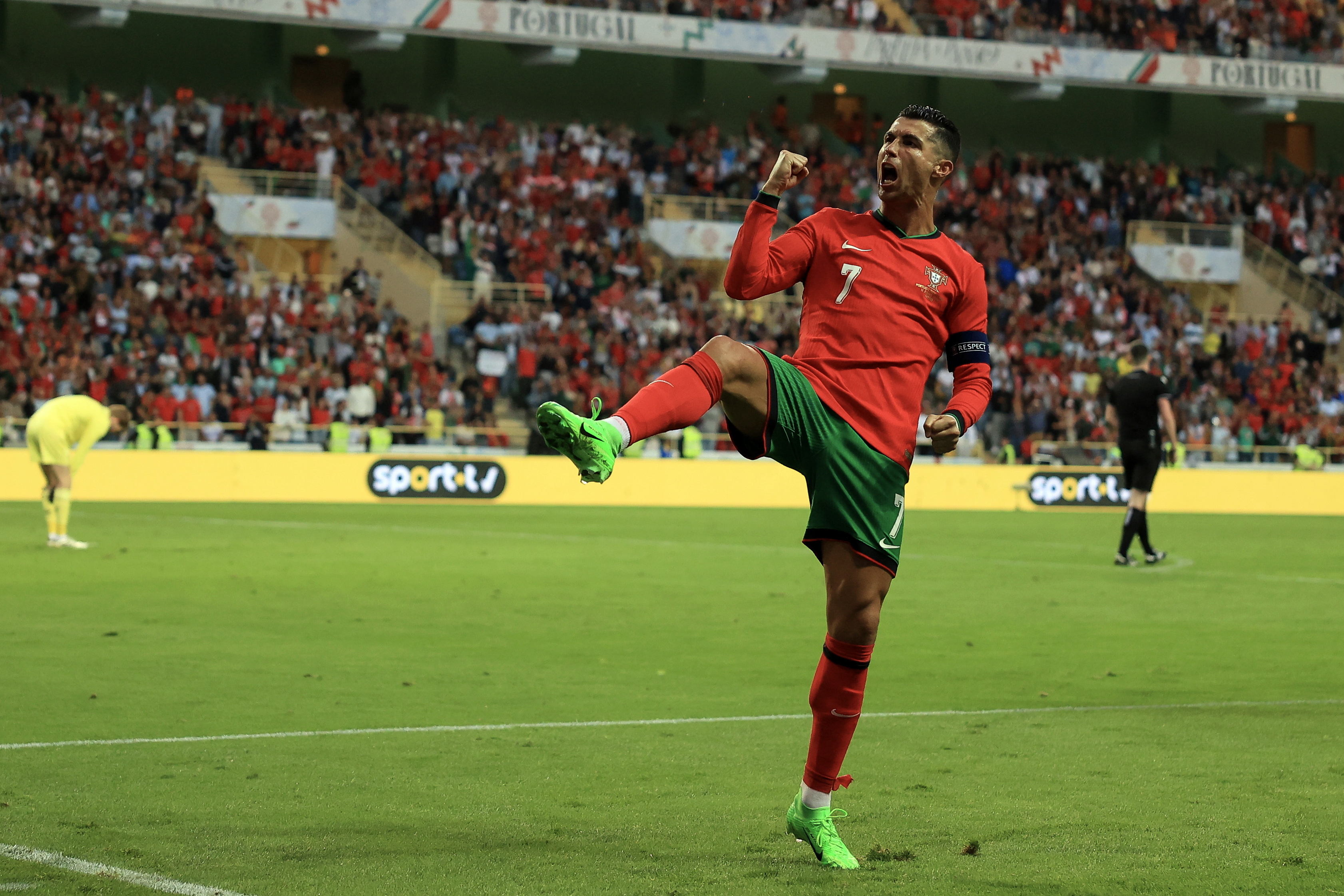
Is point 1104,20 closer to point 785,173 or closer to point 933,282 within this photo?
point 933,282

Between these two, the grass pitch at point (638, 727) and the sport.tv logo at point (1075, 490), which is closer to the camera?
the grass pitch at point (638, 727)

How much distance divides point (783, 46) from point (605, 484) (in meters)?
17.2

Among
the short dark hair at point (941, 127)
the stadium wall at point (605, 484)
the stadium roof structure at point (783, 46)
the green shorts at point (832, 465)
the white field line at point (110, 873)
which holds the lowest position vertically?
the stadium wall at point (605, 484)

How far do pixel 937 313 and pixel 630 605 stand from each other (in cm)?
833

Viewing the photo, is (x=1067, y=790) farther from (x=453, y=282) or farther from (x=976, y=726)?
(x=453, y=282)

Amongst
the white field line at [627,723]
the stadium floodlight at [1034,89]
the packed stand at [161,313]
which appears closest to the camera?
the white field line at [627,723]

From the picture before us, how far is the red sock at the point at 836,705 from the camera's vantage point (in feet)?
18.4

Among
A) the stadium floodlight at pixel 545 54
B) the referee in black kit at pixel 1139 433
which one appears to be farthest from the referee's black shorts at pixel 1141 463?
the stadium floodlight at pixel 545 54

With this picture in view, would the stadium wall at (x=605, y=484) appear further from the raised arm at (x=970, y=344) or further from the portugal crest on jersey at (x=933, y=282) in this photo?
the portugal crest on jersey at (x=933, y=282)

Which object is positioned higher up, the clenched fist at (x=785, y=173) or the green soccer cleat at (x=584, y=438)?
the clenched fist at (x=785, y=173)

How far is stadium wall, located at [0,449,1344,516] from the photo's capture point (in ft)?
88.5

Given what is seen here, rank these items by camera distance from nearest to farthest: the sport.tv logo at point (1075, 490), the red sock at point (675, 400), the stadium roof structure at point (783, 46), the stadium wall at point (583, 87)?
the red sock at point (675, 400)
the sport.tv logo at point (1075, 490)
the stadium roof structure at point (783, 46)
the stadium wall at point (583, 87)

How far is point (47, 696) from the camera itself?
28.6 ft

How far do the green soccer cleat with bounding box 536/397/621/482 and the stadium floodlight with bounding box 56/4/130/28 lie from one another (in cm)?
3426
